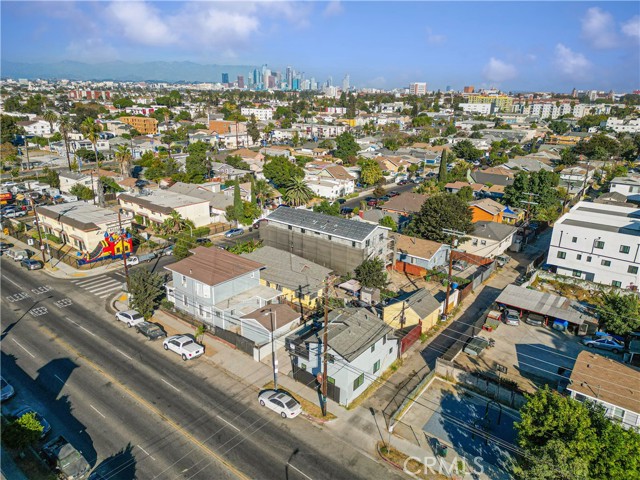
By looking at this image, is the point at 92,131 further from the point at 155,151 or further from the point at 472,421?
the point at 472,421

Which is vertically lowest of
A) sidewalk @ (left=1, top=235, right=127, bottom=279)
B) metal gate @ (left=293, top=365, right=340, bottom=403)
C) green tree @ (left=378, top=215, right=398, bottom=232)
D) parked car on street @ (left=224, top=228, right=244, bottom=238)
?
metal gate @ (left=293, top=365, right=340, bottom=403)

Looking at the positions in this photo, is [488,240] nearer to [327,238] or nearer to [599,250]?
[599,250]

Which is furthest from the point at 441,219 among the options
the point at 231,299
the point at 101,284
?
the point at 101,284

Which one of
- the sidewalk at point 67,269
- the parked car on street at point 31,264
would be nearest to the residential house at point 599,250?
the sidewalk at point 67,269

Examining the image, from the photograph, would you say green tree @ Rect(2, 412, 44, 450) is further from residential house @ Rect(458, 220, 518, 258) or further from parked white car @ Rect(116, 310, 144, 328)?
residential house @ Rect(458, 220, 518, 258)

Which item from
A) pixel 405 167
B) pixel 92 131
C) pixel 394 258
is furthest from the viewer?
pixel 405 167

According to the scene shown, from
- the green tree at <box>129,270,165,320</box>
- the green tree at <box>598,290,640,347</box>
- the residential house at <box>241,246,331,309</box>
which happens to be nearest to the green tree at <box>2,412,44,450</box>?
the green tree at <box>129,270,165,320</box>

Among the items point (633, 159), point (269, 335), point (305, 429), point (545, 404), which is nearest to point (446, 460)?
point (545, 404)
